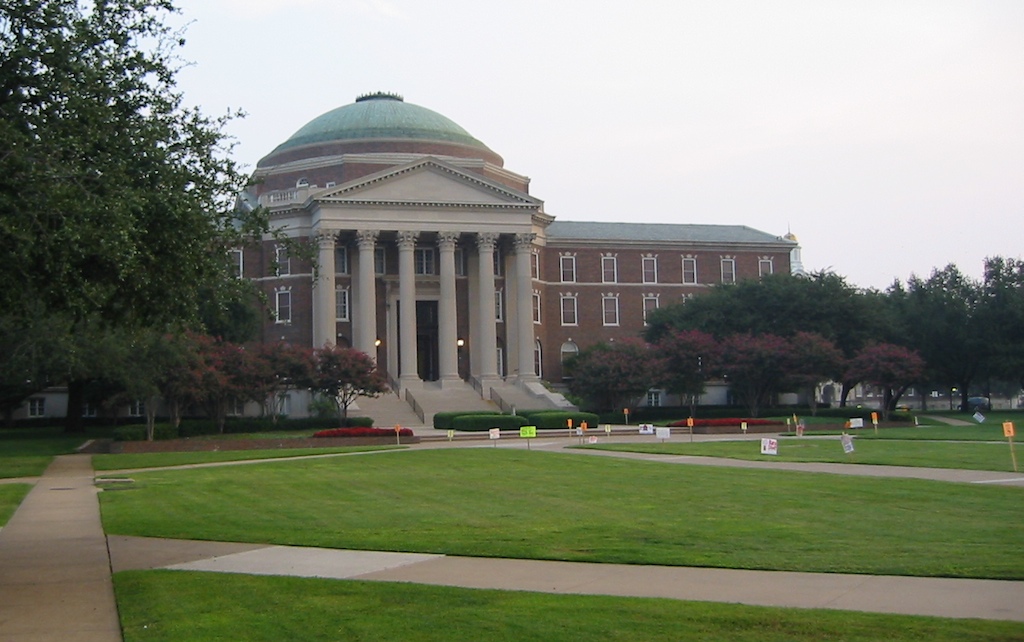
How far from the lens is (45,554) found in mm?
16891

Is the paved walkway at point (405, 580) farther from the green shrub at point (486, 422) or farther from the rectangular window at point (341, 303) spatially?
the rectangular window at point (341, 303)

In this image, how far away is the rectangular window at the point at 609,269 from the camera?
89.0 m

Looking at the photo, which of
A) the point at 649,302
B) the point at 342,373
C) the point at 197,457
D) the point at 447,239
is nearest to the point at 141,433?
the point at 342,373

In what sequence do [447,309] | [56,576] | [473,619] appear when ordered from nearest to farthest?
[473,619] → [56,576] → [447,309]

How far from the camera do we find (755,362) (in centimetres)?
7025

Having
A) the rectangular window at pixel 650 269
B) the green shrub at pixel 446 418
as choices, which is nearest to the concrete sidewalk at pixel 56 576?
the green shrub at pixel 446 418

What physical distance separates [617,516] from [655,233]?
75242 millimetres

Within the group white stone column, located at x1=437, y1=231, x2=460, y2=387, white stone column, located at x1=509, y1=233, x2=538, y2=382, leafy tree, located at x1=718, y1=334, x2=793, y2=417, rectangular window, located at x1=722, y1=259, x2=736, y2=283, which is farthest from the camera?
rectangular window, located at x1=722, y1=259, x2=736, y2=283

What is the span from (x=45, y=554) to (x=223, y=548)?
8.89ft

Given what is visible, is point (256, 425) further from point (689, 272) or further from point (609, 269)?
point (689, 272)

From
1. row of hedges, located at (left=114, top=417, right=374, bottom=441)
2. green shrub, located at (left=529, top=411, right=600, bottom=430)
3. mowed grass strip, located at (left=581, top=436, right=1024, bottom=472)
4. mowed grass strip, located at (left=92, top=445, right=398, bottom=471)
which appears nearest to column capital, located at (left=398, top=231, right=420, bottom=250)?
row of hedges, located at (left=114, top=417, right=374, bottom=441)

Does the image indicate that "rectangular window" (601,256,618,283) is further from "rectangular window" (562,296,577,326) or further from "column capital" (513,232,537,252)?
"column capital" (513,232,537,252)

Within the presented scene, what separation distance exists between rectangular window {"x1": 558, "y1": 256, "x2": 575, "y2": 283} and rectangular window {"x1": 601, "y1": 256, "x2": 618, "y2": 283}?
249 centimetres

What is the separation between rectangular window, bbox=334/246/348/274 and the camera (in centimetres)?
7775
